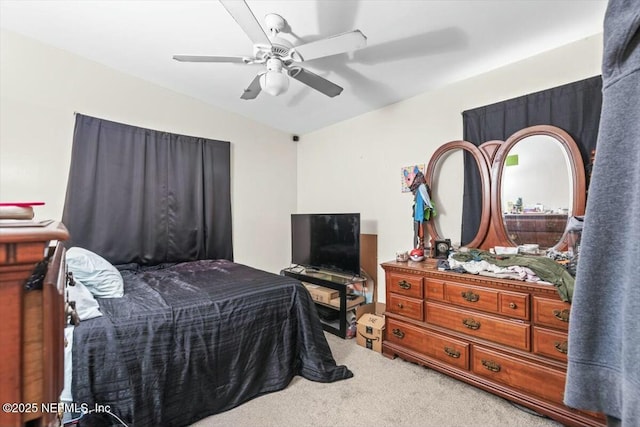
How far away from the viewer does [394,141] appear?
3189 mm

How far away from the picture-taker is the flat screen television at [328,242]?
3.04m

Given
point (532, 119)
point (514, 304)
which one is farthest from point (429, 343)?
point (532, 119)

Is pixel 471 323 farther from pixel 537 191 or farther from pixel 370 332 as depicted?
pixel 537 191

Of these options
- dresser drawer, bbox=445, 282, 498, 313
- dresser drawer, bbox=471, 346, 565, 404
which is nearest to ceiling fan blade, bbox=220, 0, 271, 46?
dresser drawer, bbox=445, 282, 498, 313

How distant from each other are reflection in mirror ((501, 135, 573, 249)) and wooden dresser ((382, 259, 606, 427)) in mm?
641

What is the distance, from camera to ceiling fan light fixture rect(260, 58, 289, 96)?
5.83 ft

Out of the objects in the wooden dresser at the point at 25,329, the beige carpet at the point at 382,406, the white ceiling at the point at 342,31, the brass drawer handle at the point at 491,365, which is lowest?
the beige carpet at the point at 382,406

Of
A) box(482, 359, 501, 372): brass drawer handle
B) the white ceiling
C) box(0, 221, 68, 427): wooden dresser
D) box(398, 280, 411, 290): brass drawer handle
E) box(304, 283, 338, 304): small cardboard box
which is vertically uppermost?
the white ceiling

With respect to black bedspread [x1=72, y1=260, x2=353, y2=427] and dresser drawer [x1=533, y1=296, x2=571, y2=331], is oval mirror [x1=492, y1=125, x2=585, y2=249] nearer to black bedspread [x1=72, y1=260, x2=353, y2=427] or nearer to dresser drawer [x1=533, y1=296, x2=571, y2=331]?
dresser drawer [x1=533, y1=296, x2=571, y2=331]

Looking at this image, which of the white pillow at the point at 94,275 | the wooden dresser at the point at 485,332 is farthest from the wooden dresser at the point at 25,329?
the wooden dresser at the point at 485,332

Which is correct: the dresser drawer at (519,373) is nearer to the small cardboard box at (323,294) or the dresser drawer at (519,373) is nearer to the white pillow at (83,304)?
the small cardboard box at (323,294)

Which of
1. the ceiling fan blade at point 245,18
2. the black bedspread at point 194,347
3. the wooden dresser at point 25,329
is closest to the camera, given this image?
the wooden dresser at point 25,329

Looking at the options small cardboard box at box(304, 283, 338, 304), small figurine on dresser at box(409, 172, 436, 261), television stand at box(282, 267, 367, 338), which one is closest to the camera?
small figurine on dresser at box(409, 172, 436, 261)

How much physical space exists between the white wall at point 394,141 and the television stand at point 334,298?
0.39 meters
